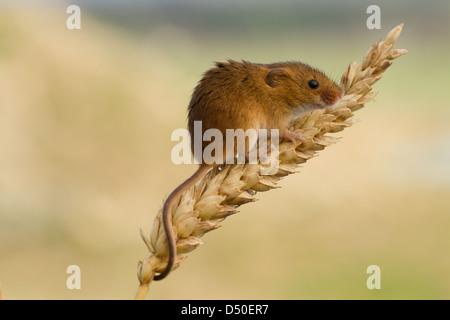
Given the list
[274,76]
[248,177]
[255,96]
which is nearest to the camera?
[248,177]

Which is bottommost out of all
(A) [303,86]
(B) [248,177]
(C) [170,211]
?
(C) [170,211]

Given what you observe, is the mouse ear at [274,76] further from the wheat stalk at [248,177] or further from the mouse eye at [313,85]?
the wheat stalk at [248,177]

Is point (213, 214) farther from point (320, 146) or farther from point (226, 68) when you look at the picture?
point (226, 68)

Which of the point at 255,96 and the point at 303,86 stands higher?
the point at 303,86

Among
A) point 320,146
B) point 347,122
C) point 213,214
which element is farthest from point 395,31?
point 213,214

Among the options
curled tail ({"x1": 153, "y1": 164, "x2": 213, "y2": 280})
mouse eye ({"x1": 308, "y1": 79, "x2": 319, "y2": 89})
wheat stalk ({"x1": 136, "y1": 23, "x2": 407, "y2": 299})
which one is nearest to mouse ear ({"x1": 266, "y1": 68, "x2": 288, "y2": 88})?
mouse eye ({"x1": 308, "y1": 79, "x2": 319, "y2": 89})

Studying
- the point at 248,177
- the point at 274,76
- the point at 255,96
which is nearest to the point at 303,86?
the point at 274,76

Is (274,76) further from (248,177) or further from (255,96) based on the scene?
(248,177)
